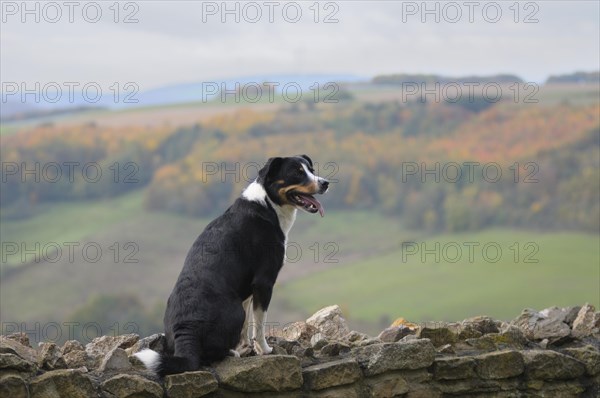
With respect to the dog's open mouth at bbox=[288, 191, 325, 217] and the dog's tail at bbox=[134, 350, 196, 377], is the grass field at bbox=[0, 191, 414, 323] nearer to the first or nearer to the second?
the dog's open mouth at bbox=[288, 191, 325, 217]

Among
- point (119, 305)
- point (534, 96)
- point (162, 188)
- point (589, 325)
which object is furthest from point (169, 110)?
point (589, 325)

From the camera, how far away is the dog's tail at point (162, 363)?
6027 millimetres

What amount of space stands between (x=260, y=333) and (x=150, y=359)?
847 millimetres

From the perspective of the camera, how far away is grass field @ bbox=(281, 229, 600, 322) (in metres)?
40.9

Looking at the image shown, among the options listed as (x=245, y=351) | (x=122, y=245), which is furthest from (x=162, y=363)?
(x=122, y=245)

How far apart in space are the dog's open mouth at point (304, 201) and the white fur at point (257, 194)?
0.18 metres

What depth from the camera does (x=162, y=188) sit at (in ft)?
173

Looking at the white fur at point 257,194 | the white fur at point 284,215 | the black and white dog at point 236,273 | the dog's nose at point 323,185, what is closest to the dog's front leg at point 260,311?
the black and white dog at point 236,273

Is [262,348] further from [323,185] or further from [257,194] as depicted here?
[323,185]

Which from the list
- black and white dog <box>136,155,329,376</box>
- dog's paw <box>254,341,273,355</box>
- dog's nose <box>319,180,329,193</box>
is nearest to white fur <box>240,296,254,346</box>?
black and white dog <box>136,155,329,376</box>

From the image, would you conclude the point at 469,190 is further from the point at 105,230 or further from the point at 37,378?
the point at 37,378

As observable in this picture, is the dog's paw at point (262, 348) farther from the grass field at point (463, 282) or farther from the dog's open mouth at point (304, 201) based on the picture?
the grass field at point (463, 282)

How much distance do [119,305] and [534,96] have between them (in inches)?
952

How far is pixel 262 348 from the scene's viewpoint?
6605 millimetres
